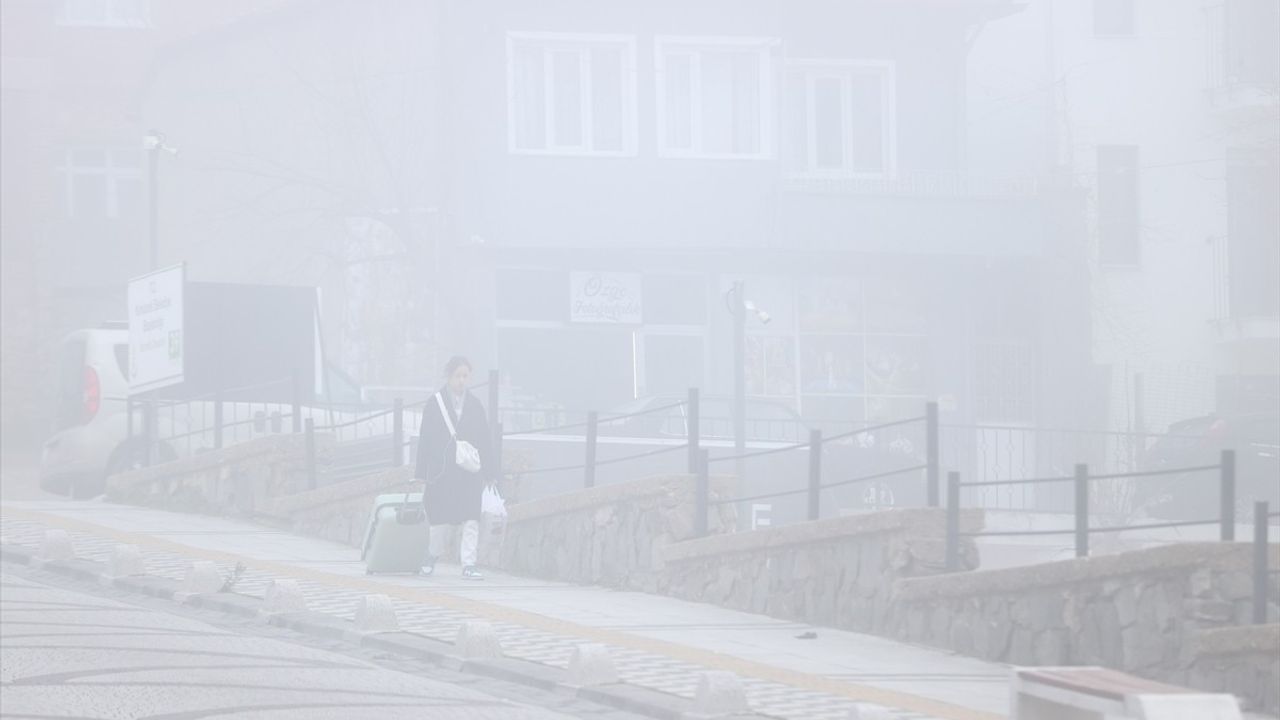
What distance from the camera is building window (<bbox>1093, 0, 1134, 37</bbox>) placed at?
3256 centimetres

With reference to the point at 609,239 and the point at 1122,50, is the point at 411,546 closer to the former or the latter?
the point at 609,239

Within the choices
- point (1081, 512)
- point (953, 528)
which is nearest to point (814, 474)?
point (953, 528)

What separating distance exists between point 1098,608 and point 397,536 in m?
5.63

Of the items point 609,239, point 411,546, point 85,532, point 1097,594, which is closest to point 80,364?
point 85,532

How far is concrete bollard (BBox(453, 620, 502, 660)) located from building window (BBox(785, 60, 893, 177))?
69.0ft

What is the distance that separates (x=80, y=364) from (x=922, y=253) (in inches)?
530

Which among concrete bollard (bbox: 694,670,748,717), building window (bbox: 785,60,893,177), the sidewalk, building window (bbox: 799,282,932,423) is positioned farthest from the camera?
building window (bbox: 785,60,893,177)

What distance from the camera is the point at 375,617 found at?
11273 millimetres

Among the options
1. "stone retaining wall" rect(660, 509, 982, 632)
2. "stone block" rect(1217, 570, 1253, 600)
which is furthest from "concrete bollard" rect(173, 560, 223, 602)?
"stone block" rect(1217, 570, 1253, 600)

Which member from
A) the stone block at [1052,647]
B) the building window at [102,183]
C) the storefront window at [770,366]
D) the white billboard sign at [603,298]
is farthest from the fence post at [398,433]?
the building window at [102,183]

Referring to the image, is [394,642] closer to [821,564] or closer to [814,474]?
[821,564]

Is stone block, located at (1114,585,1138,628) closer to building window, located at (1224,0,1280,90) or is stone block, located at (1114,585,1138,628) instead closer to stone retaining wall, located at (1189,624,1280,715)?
stone retaining wall, located at (1189,624,1280,715)

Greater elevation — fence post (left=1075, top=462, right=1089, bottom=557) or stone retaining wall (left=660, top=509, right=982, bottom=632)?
fence post (left=1075, top=462, right=1089, bottom=557)

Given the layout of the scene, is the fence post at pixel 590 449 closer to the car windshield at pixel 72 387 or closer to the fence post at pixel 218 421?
the fence post at pixel 218 421
